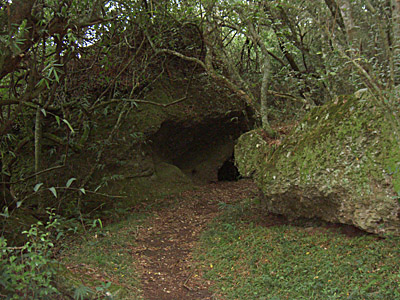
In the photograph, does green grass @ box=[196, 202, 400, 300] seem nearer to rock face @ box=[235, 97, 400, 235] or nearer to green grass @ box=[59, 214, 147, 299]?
rock face @ box=[235, 97, 400, 235]

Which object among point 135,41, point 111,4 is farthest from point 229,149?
point 111,4

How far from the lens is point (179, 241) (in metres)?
6.62

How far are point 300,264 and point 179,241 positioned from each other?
2683mm

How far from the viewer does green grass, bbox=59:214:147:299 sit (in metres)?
4.36

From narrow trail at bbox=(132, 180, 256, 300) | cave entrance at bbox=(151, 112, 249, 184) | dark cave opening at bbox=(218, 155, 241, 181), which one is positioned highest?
cave entrance at bbox=(151, 112, 249, 184)

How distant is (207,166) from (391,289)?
767cm

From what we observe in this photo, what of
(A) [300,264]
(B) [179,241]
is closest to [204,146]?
(B) [179,241]

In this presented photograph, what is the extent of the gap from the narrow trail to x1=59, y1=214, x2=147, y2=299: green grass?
0.19 m

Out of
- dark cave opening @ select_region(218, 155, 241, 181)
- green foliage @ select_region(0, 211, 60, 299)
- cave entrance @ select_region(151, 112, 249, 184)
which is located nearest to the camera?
green foliage @ select_region(0, 211, 60, 299)

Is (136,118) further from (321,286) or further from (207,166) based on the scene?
(321,286)

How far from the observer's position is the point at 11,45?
11.9ft

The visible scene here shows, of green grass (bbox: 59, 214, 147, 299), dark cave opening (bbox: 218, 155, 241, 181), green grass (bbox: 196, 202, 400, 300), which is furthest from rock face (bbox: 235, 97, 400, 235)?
dark cave opening (bbox: 218, 155, 241, 181)

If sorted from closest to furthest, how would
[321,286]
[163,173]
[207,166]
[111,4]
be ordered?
[321,286], [111,4], [163,173], [207,166]

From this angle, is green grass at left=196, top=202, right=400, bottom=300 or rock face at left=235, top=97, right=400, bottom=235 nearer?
green grass at left=196, top=202, right=400, bottom=300
